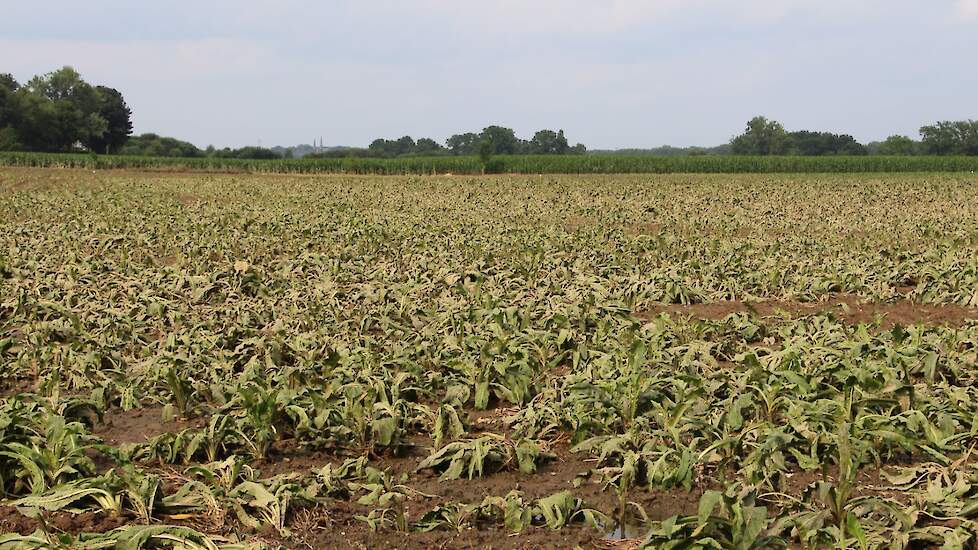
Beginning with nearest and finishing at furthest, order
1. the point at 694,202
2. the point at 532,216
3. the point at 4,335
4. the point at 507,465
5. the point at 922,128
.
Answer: the point at 507,465 < the point at 4,335 < the point at 532,216 < the point at 694,202 < the point at 922,128

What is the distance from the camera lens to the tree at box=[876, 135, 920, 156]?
131m

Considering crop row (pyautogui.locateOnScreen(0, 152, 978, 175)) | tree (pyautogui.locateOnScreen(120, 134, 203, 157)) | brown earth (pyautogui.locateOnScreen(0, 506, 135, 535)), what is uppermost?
tree (pyautogui.locateOnScreen(120, 134, 203, 157))

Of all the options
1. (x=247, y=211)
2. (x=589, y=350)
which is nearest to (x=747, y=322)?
(x=589, y=350)

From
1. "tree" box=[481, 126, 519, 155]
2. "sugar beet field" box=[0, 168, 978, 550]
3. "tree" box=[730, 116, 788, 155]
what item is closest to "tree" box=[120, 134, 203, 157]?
"tree" box=[481, 126, 519, 155]

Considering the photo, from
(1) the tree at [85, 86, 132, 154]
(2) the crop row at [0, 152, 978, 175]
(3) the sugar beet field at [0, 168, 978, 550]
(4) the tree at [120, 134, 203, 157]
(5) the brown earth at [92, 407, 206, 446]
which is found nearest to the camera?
(3) the sugar beet field at [0, 168, 978, 550]

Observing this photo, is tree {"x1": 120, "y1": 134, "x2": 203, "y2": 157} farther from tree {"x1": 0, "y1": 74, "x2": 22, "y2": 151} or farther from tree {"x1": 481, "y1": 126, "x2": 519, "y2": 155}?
tree {"x1": 481, "y1": 126, "x2": 519, "y2": 155}

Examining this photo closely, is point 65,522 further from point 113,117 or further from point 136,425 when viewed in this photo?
point 113,117

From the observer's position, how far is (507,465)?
502 centimetres

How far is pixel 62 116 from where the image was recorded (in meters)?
86.1

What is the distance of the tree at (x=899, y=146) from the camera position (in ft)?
430

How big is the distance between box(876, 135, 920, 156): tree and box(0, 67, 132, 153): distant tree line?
375 ft

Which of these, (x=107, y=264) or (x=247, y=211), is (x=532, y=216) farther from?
(x=107, y=264)

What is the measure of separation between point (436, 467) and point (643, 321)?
4399 mm

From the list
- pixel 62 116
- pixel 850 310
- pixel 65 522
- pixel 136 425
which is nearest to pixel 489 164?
pixel 850 310
